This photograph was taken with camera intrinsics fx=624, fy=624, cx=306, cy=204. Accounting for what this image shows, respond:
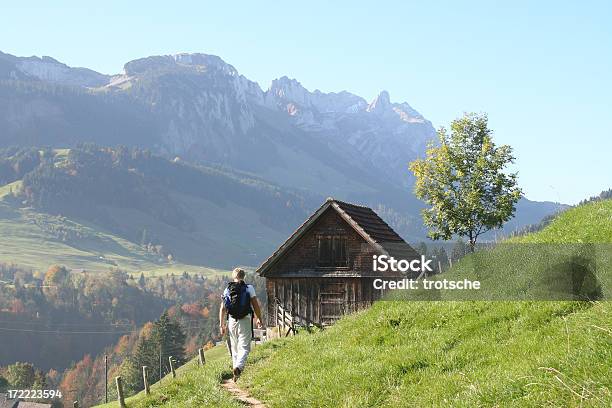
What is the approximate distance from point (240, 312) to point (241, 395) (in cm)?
226

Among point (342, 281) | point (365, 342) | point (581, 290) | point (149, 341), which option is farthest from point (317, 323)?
point (149, 341)

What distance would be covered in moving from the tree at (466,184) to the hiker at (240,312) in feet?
101

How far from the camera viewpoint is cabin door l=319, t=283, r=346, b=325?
4431 cm

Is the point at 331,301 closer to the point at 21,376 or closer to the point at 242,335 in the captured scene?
the point at 242,335

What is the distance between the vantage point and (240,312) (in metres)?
17.0

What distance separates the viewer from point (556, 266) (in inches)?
607

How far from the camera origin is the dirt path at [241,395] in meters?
14.5

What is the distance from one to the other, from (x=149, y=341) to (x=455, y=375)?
126180 mm

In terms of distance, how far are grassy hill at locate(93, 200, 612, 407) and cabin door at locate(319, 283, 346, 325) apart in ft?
77.8

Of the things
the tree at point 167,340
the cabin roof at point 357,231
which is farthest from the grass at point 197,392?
the tree at point 167,340

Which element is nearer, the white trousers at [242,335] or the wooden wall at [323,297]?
the white trousers at [242,335]

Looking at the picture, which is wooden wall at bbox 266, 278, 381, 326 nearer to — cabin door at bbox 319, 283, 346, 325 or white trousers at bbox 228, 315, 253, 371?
cabin door at bbox 319, 283, 346, 325

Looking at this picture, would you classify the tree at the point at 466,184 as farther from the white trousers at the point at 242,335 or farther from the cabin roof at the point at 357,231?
the white trousers at the point at 242,335

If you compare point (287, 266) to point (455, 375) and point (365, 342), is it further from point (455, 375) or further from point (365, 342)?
point (455, 375)
